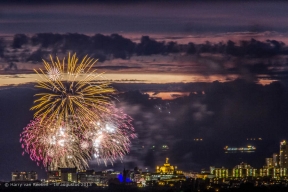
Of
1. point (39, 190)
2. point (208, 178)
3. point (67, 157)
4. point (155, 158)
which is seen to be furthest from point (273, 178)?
point (67, 157)

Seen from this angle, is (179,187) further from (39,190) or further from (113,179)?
(39,190)

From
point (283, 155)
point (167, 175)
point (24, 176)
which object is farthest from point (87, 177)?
point (283, 155)

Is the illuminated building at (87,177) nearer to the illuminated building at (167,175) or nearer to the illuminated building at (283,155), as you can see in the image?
the illuminated building at (167,175)

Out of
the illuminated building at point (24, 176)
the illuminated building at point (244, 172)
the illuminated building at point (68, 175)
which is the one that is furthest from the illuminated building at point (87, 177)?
the illuminated building at point (244, 172)

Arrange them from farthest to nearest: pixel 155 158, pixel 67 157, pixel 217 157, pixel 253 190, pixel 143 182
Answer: pixel 217 157 → pixel 155 158 → pixel 143 182 → pixel 253 190 → pixel 67 157

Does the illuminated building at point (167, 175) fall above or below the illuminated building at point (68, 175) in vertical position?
above

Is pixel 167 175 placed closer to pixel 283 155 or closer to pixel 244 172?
pixel 244 172

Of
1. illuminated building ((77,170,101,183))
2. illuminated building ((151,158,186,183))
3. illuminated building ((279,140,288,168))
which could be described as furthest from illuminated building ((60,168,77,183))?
illuminated building ((279,140,288,168))

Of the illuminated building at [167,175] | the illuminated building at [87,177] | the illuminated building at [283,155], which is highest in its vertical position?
the illuminated building at [283,155]

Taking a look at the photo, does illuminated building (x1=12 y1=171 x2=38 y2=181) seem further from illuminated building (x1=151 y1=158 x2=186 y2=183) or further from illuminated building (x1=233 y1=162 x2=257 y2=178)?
illuminated building (x1=233 y1=162 x2=257 y2=178)
